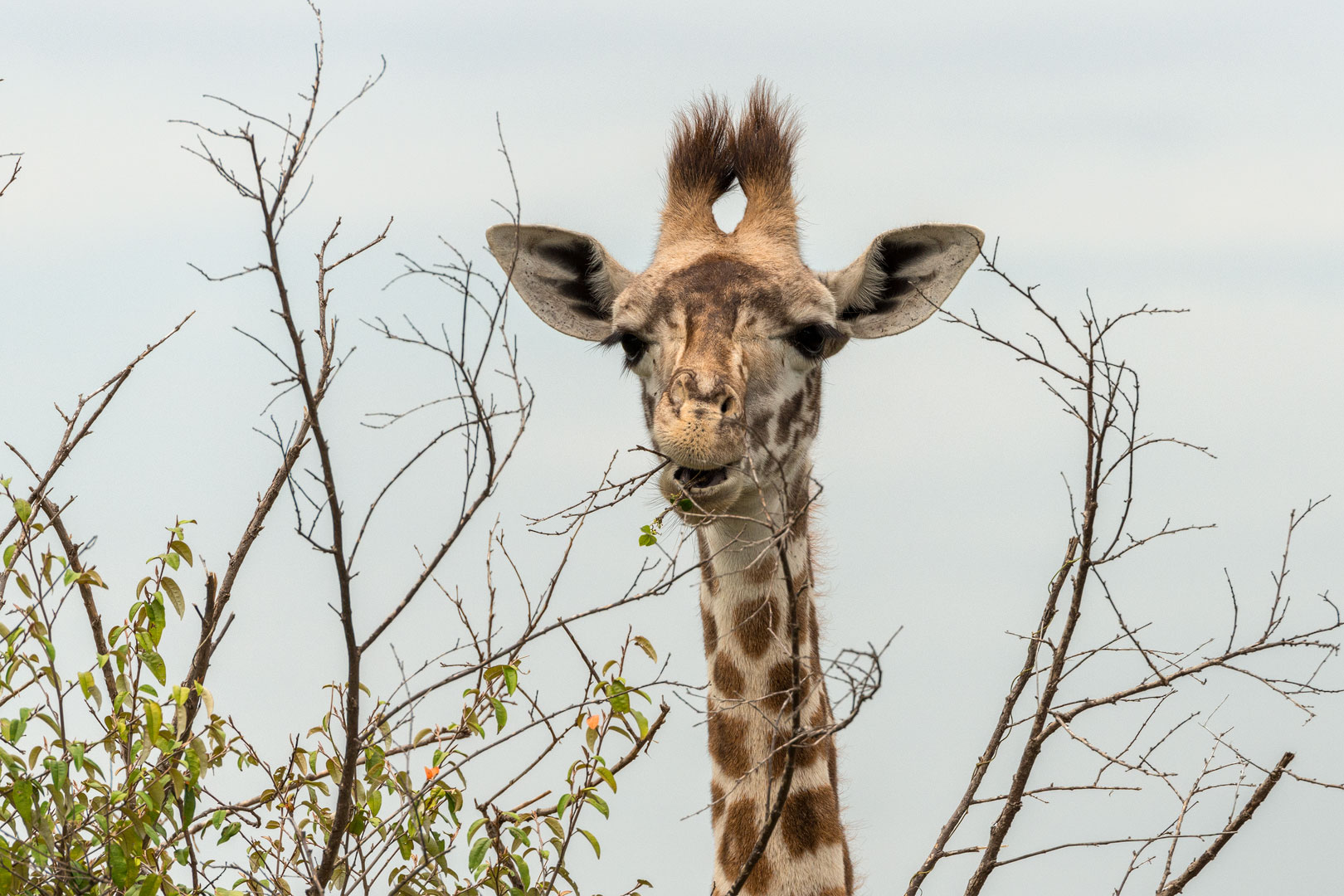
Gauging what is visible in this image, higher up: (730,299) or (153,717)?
(730,299)

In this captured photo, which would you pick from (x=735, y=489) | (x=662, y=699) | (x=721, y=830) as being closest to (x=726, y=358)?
(x=735, y=489)

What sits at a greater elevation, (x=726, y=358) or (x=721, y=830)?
(x=726, y=358)

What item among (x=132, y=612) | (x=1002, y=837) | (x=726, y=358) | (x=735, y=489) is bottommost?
(x=1002, y=837)

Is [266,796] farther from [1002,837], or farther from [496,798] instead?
[1002,837]

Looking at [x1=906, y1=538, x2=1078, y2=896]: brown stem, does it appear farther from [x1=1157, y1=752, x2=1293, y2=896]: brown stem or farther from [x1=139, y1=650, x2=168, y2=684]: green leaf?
[x1=139, y1=650, x2=168, y2=684]: green leaf

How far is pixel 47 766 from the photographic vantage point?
405cm

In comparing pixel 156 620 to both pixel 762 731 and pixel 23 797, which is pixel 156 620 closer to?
pixel 23 797

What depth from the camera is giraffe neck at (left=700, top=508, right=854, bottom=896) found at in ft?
17.8

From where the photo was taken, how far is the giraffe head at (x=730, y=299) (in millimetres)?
5133

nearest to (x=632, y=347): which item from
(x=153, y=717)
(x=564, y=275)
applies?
(x=564, y=275)

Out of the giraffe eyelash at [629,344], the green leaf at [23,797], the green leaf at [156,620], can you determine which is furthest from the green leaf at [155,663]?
the giraffe eyelash at [629,344]

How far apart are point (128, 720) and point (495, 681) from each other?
1.18 m

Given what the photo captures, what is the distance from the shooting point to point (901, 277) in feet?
21.5

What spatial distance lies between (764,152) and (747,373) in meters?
1.93
